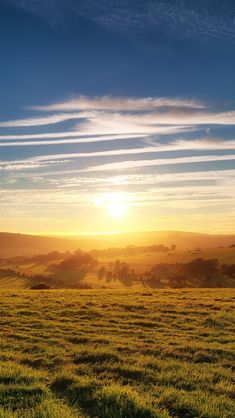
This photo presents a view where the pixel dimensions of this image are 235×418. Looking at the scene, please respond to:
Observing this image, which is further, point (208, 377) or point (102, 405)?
point (208, 377)

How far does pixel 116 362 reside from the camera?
14820 millimetres

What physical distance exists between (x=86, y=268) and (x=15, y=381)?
3614 inches

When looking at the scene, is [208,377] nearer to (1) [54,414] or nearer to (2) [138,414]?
(2) [138,414]

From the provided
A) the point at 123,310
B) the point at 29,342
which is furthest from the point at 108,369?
the point at 123,310

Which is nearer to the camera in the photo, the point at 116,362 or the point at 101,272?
the point at 116,362

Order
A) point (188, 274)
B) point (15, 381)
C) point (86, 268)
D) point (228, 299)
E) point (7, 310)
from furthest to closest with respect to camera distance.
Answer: point (86, 268) < point (188, 274) < point (228, 299) < point (7, 310) < point (15, 381)

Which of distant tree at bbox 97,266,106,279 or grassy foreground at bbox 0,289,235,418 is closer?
grassy foreground at bbox 0,289,235,418

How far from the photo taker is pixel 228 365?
1521 centimetres

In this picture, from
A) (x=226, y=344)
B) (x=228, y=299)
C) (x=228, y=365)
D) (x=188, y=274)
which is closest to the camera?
(x=228, y=365)

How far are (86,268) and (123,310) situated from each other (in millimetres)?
76926

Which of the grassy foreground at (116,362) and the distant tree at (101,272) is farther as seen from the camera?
the distant tree at (101,272)

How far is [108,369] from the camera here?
46.1 ft

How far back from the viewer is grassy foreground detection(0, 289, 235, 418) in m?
10.6

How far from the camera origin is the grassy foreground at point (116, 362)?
10.6 metres
